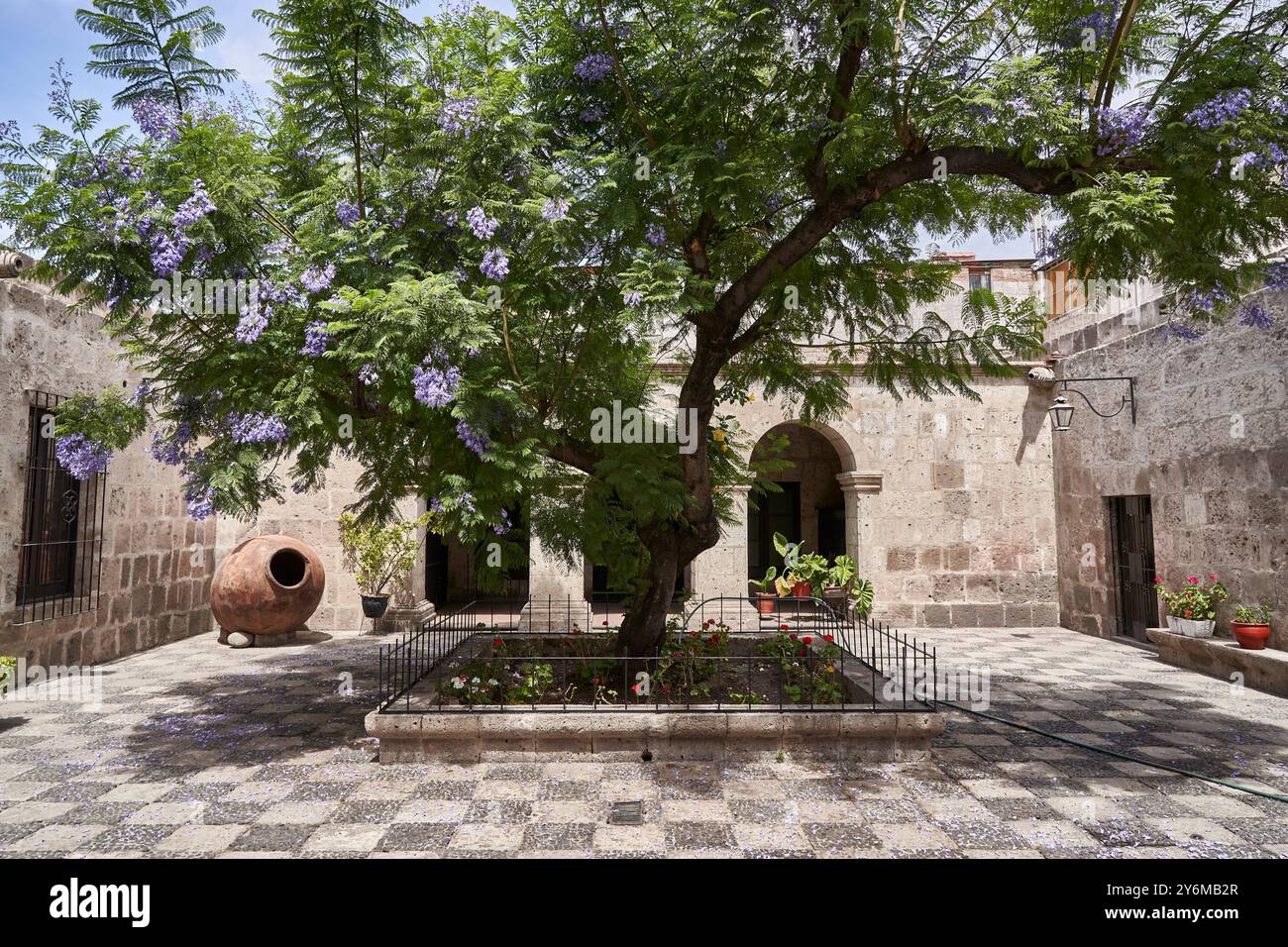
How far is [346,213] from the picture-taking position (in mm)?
5242

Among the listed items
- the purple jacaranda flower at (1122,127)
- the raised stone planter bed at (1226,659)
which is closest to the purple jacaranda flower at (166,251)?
the purple jacaranda flower at (1122,127)

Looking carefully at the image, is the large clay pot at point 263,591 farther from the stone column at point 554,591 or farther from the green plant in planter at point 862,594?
the green plant in planter at point 862,594

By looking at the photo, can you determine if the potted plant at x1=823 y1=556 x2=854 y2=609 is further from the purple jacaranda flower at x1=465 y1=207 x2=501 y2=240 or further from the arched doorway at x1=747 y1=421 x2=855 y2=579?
the purple jacaranda flower at x1=465 y1=207 x2=501 y2=240

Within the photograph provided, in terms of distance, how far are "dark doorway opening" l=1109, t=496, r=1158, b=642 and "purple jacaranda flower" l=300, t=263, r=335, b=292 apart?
10.9 m

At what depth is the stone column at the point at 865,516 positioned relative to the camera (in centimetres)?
1193

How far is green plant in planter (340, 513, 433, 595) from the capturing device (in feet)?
37.7

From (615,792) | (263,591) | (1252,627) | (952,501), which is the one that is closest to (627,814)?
(615,792)

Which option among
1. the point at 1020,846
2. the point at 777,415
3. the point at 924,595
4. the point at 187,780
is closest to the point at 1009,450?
the point at 924,595

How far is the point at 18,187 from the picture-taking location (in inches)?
186

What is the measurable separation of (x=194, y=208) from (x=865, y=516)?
10029 mm

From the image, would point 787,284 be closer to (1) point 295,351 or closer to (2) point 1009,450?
(1) point 295,351

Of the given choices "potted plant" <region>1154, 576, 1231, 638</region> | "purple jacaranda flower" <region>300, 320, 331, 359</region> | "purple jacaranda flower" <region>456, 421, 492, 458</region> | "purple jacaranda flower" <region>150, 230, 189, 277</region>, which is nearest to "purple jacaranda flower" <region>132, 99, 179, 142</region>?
"purple jacaranda flower" <region>150, 230, 189, 277</region>

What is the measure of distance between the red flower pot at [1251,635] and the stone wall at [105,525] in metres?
12.4

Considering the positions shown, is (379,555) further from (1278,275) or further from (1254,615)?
(1254,615)
